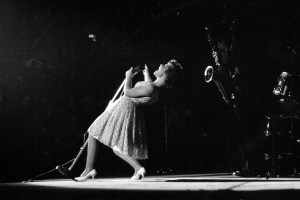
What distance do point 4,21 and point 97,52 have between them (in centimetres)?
173

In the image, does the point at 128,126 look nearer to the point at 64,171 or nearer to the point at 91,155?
the point at 91,155

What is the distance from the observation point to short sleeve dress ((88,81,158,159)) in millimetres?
5414

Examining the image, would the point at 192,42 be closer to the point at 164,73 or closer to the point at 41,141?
the point at 164,73

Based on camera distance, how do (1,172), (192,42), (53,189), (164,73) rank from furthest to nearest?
(192,42)
(1,172)
(164,73)
(53,189)

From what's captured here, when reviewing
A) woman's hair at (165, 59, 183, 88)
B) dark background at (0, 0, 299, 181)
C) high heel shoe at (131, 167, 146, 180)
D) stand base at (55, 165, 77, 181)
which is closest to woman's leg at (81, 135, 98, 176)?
stand base at (55, 165, 77, 181)

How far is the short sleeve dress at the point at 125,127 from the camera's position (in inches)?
213

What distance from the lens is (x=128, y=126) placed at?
17.9 ft

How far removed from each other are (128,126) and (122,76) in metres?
2.29

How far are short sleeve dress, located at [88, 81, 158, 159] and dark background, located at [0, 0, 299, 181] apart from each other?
1882 millimetres

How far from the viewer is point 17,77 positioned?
780 centimetres

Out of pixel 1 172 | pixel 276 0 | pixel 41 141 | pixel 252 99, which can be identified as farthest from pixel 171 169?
pixel 276 0

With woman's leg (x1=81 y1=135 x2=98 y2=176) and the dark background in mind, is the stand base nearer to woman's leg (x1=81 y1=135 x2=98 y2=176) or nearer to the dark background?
woman's leg (x1=81 y1=135 x2=98 y2=176)

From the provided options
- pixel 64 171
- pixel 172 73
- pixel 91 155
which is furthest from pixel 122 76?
pixel 64 171

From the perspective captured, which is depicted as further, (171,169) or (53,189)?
(171,169)
